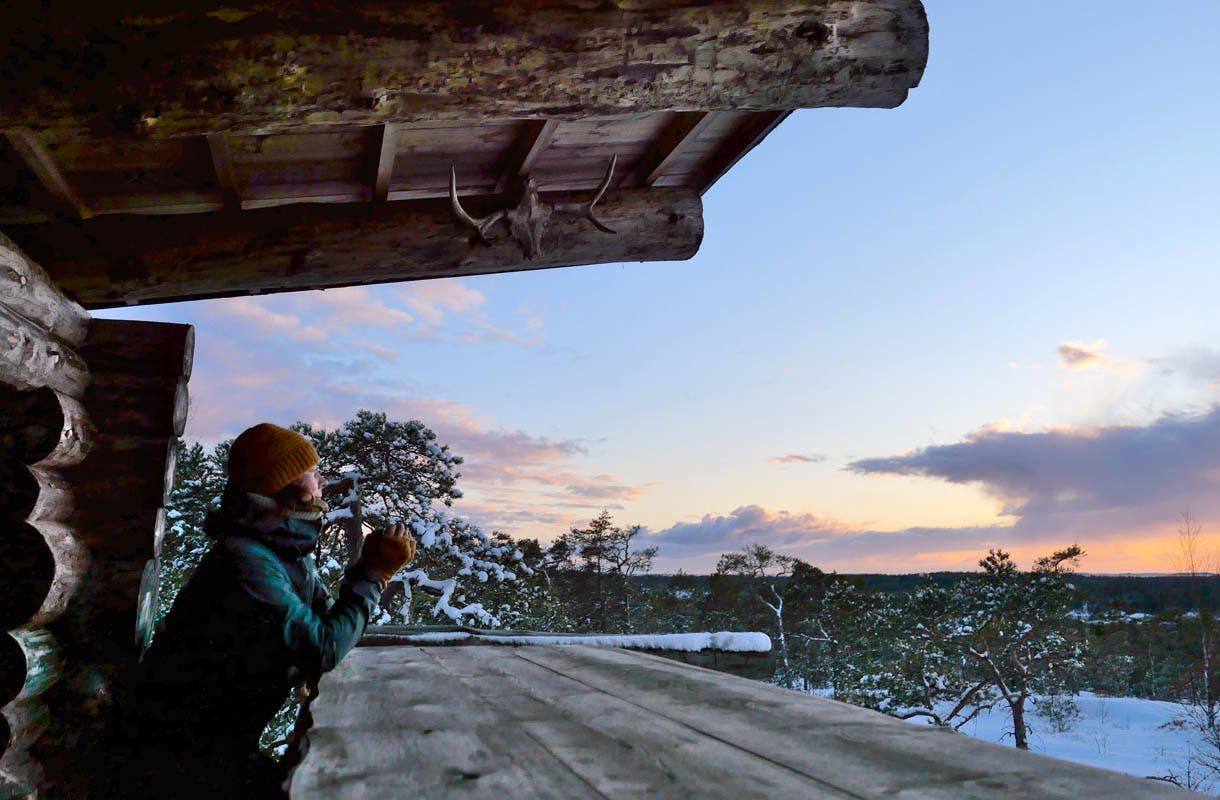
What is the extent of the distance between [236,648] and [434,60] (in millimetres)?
1630

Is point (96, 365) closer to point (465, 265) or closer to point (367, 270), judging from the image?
point (367, 270)

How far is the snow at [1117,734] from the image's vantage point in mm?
27734

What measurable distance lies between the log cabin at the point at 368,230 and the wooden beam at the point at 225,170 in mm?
16

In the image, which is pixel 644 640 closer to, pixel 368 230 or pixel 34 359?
pixel 368 230

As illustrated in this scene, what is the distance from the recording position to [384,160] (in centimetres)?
332

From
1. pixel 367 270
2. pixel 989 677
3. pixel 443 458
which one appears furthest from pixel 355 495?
pixel 989 677

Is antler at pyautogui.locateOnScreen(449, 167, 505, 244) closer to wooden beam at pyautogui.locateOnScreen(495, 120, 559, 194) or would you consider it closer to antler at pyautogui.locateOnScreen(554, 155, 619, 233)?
wooden beam at pyautogui.locateOnScreen(495, 120, 559, 194)

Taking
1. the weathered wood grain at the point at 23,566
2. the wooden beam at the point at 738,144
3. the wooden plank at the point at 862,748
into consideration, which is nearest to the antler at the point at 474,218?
the wooden beam at the point at 738,144

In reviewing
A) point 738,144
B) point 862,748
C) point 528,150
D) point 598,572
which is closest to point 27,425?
point 528,150

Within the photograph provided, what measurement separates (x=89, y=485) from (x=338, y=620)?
54.7 inches

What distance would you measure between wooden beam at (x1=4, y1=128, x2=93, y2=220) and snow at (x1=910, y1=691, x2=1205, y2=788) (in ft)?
89.3

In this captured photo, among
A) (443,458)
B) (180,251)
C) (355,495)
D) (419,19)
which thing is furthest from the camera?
(443,458)

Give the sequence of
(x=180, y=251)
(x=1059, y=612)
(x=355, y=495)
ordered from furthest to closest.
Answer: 1. (x=1059, y=612)
2. (x=355, y=495)
3. (x=180, y=251)

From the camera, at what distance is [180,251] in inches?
139
